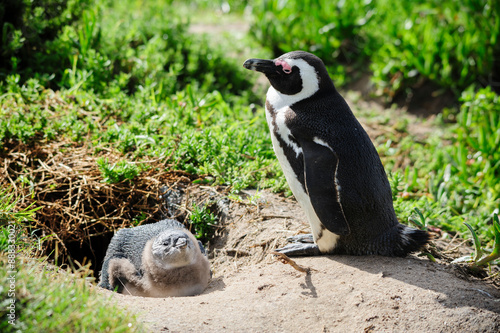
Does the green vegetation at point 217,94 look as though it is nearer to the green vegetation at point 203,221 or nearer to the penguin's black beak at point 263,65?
the green vegetation at point 203,221

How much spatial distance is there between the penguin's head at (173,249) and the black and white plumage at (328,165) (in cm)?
61

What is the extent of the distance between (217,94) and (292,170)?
6.41 feet

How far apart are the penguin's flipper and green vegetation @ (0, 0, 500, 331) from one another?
86 centimetres

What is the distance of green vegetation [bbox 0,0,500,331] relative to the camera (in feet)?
11.7

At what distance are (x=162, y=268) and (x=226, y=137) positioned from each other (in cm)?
133

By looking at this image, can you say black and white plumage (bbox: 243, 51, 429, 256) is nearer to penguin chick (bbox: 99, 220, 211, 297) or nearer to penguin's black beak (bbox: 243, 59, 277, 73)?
penguin's black beak (bbox: 243, 59, 277, 73)

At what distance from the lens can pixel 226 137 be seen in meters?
3.82

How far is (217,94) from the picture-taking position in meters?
4.57

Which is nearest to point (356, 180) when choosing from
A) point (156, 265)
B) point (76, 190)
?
point (156, 265)

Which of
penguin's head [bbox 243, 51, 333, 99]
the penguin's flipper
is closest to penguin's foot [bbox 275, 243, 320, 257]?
the penguin's flipper

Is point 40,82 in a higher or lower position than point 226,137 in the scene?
higher

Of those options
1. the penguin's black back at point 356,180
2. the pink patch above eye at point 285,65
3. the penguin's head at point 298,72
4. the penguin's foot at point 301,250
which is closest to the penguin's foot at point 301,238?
the penguin's foot at point 301,250

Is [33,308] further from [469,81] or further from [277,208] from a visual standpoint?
[469,81]

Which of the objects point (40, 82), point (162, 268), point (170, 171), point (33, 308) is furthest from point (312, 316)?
point (40, 82)
